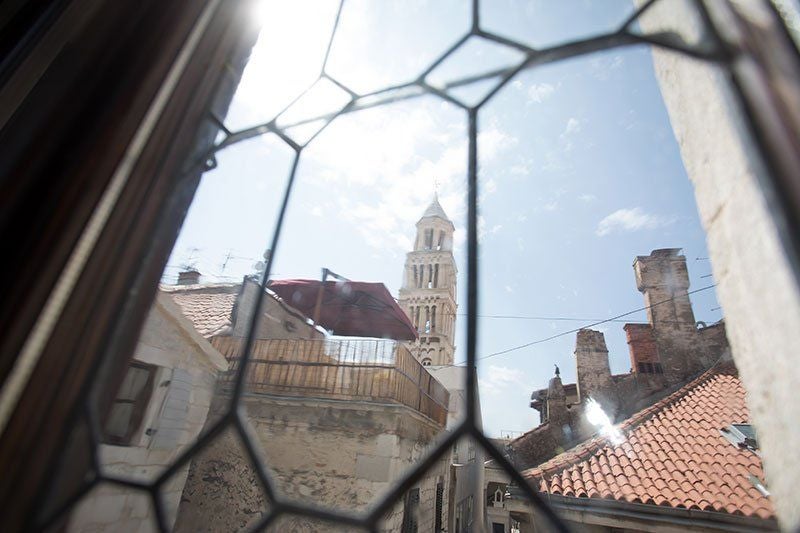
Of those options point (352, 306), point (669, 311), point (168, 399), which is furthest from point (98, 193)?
point (669, 311)

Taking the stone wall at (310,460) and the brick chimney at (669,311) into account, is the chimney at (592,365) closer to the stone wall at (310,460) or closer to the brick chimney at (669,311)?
the brick chimney at (669,311)

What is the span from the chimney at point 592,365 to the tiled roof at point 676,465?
1690 mm

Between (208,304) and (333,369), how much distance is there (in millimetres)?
2538

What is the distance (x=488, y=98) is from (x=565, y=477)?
3334mm

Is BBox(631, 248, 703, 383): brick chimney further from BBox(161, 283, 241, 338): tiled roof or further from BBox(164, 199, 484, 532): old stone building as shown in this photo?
BBox(161, 283, 241, 338): tiled roof

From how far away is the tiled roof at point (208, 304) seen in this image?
4766 mm

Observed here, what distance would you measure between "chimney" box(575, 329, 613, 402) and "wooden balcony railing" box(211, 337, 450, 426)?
2.82 m

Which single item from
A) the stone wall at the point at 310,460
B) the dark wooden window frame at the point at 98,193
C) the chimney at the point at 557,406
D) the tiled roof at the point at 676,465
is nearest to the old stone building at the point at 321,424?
the stone wall at the point at 310,460

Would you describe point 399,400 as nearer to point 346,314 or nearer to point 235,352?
point 346,314

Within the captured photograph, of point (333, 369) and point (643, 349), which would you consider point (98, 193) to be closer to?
point (333, 369)

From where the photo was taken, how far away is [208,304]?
546cm

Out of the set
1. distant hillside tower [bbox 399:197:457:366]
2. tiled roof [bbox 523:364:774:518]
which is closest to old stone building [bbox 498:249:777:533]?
tiled roof [bbox 523:364:774:518]

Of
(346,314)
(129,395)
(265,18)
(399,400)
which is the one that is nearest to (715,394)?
(399,400)

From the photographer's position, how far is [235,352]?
4562 mm
